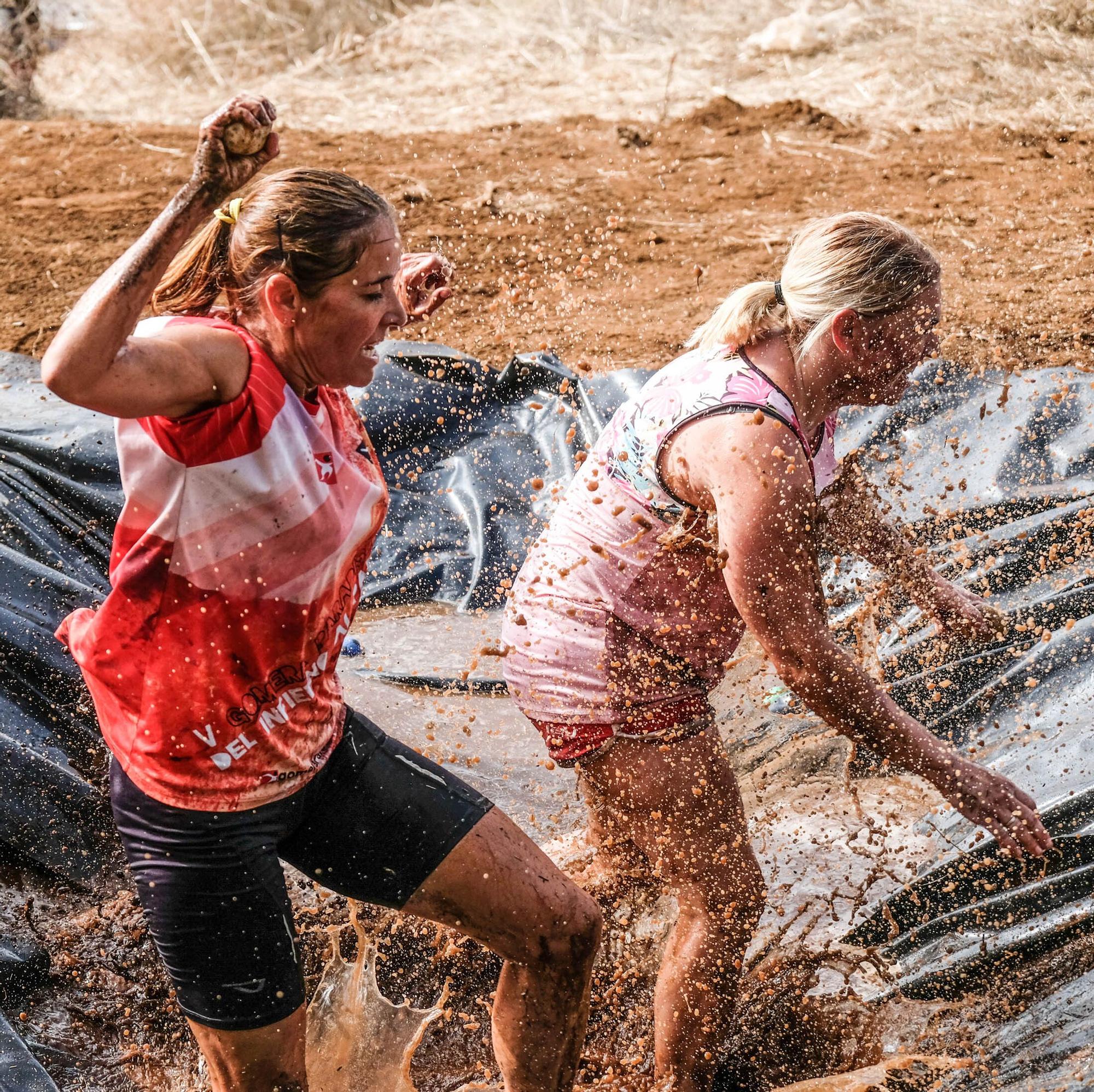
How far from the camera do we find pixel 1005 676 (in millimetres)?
3322

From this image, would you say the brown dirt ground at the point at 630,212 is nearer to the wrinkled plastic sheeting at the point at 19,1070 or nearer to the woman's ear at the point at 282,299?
the woman's ear at the point at 282,299

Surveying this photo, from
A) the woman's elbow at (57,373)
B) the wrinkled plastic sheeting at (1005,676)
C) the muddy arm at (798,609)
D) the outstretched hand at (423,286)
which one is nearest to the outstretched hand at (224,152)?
the woman's elbow at (57,373)

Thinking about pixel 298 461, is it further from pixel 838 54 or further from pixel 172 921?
pixel 838 54

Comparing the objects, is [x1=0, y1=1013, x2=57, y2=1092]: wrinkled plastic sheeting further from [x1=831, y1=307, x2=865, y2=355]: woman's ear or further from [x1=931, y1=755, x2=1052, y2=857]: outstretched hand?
[x1=831, y1=307, x2=865, y2=355]: woman's ear

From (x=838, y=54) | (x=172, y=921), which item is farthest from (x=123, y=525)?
(x=838, y=54)

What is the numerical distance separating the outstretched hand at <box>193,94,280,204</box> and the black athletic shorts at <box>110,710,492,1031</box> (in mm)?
934

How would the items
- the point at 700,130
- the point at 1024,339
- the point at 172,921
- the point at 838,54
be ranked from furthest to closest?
the point at 838,54 < the point at 700,130 < the point at 1024,339 < the point at 172,921

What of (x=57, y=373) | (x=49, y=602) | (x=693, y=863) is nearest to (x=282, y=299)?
(x=57, y=373)

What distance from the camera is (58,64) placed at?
34.7 ft

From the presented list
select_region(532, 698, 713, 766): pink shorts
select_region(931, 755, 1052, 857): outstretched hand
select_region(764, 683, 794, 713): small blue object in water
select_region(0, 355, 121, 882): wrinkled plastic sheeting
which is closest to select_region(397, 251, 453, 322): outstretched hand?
select_region(532, 698, 713, 766): pink shorts

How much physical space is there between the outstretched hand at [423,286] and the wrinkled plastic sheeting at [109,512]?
2.52 ft

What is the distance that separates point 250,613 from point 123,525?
22 cm

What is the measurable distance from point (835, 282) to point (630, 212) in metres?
5.25

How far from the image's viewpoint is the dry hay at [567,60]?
8.24 meters
